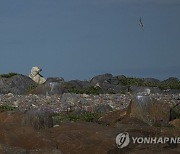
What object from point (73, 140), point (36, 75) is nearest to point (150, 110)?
point (73, 140)

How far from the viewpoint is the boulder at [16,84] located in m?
47.4

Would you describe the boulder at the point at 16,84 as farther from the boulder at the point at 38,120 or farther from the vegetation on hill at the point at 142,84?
the boulder at the point at 38,120

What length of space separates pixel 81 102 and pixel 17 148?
20306mm

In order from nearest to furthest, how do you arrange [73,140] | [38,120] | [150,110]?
[73,140]
[38,120]
[150,110]

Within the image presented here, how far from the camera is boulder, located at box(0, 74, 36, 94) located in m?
47.4

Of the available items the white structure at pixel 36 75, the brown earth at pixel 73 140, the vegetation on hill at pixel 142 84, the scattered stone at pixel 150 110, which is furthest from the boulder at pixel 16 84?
the brown earth at pixel 73 140

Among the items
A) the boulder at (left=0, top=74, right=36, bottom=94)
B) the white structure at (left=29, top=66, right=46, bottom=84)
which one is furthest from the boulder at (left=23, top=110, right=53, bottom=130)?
the white structure at (left=29, top=66, right=46, bottom=84)

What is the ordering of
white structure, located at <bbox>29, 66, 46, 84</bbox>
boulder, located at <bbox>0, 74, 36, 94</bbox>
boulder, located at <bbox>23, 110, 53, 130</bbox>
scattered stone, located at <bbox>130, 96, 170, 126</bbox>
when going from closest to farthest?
boulder, located at <bbox>23, 110, 53, 130</bbox> < scattered stone, located at <bbox>130, 96, 170, 126</bbox> < boulder, located at <bbox>0, 74, 36, 94</bbox> < white structure, located at <bbox>29, 66, 46, 84</bbox>

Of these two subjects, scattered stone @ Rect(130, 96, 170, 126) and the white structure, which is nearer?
scattered stone @ Rect(130, 96, 170, 126)

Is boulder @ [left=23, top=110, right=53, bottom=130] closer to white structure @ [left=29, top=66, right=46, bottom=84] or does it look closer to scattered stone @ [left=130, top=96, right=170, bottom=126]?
scattered stone @ [left=130, top=96, right=170, bottom=126]

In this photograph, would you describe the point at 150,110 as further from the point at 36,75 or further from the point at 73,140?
the point at 36,75

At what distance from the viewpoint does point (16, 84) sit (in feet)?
174

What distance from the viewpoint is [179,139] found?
13.1 m

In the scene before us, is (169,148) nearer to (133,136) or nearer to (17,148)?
(133,136)
